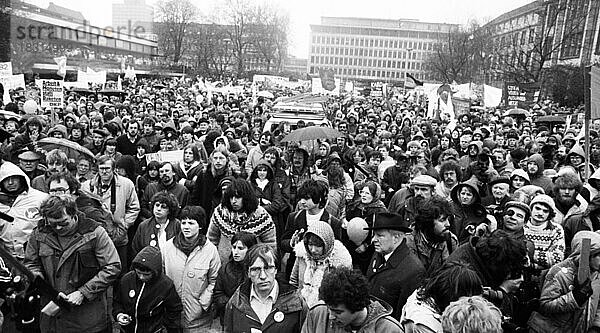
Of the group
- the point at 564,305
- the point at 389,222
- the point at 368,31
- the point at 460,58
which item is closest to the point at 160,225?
the point at 389,222

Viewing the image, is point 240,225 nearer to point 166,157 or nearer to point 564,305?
point 564,305

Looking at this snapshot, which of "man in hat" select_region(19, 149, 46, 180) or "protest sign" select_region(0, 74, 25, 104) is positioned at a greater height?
"protest sign" select_region(0, 74, 25, 104)

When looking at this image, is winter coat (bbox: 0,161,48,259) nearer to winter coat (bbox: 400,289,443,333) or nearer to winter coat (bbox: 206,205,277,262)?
winter coat (bbox: 206,205,277,262)

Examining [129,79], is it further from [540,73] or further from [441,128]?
[540,73]

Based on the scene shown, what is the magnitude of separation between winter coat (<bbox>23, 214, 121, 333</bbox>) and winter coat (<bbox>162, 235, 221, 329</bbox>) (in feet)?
1.43

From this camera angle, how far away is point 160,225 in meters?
4.81

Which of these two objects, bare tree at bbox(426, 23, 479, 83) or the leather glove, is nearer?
the leather glove

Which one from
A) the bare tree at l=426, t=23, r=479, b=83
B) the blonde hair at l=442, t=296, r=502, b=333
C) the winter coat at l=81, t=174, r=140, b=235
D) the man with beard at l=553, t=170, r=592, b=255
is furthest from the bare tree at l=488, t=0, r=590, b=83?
the blonde hair at l=442, t=296, r=502, b=333

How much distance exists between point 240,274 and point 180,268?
48 cm

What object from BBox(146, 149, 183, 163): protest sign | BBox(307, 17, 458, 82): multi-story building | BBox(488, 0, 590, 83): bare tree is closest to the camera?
BBox(146, 149, 183, 163): protest sign

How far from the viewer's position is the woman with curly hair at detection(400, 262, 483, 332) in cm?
284

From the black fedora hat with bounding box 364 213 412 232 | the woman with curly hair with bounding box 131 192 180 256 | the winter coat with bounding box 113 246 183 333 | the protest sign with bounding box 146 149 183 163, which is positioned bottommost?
the winter coat with bounding box 113 246 183 333

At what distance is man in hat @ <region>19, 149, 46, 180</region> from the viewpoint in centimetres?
635

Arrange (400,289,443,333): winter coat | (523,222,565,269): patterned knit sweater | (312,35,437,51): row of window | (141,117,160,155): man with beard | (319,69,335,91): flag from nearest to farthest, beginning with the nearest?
(400,289,443,333): winter coat
(523,222,565,269): patterned knit sweater
(141,117,160,155): man with beard
(319,69,335,91): flag
(312,35,437,51): row of window
